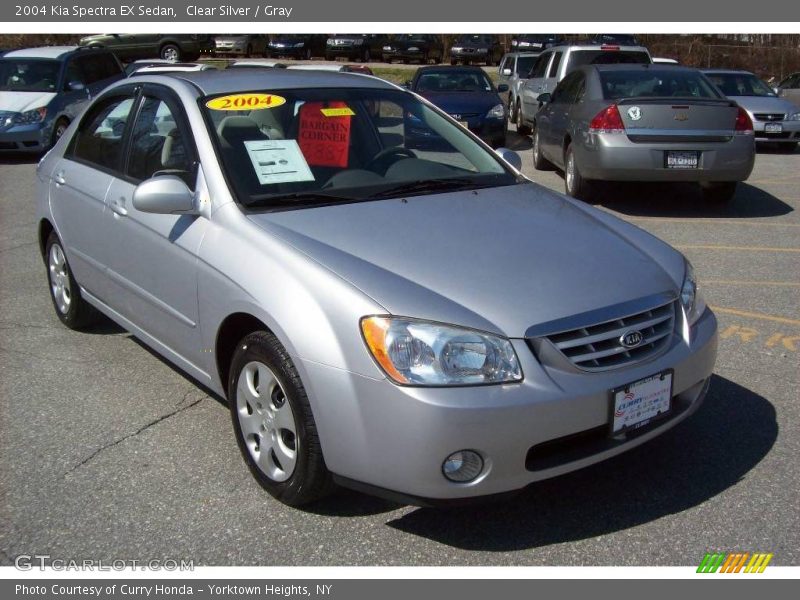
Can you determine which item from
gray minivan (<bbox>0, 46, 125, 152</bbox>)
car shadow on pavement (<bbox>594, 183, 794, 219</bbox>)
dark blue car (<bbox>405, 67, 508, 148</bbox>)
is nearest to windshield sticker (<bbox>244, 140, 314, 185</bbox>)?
car shadow on pavement (<bbox>594, 183, 794, 219</bbox>)

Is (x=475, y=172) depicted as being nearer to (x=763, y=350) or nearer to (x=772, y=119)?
(x=763, y=350)

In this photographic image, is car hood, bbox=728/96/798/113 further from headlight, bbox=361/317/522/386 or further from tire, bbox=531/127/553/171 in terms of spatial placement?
headlight, bbox=361/317/522/386

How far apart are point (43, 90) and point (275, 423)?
12.8 m

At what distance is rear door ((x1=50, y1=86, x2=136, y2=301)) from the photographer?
4957 millimetres

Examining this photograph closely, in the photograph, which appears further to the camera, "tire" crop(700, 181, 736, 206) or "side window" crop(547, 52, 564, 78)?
"side window" crop(547, 52, 564, 78)

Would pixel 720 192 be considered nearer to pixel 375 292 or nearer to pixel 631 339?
pixel 631 339

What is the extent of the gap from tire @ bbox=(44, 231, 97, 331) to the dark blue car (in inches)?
351

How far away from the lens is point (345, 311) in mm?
3209

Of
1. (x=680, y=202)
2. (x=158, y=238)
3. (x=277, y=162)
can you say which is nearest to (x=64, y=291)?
(x=158, y=238)

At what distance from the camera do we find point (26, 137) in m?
13.9

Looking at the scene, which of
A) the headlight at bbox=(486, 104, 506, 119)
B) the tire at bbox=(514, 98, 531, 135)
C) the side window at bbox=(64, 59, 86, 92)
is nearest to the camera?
the headlight at bbox=(486, 104, 506, 119)

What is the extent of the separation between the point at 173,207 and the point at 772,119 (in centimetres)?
1330

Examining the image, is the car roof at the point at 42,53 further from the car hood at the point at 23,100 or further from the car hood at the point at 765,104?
the car hood at the point at 765,104

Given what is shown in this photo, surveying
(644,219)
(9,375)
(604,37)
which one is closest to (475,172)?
(9,375)
